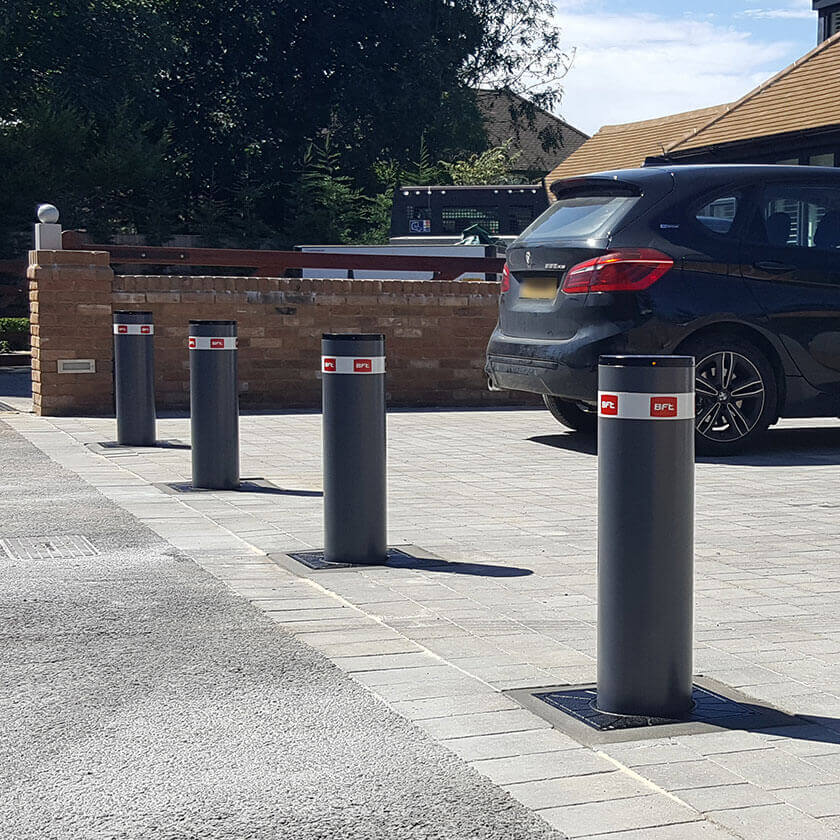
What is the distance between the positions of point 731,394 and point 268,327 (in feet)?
17.7

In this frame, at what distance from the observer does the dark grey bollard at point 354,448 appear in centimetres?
600

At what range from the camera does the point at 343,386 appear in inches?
236

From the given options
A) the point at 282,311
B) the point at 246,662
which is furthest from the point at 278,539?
the point at 282,311

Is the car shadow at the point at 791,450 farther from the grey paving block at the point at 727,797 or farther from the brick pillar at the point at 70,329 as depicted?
the grey paving block at the point at 727,797

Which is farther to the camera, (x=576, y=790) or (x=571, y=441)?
(x=571, y=441)

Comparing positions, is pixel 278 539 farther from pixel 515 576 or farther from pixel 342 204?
pixel 342 204

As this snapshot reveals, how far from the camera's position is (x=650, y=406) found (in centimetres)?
390

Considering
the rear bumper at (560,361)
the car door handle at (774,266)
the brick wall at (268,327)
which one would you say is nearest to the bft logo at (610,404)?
the rear bumper at (560,361)

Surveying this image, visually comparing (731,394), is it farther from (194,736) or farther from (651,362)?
(194,736)

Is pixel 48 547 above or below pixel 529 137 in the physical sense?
below

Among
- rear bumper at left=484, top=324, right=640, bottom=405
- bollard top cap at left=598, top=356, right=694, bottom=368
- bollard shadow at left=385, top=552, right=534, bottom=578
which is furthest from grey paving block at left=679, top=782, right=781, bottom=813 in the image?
rear bumper at left=484, top=324, right=640, bottom=405

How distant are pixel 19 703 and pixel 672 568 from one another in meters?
Answer: 1.93

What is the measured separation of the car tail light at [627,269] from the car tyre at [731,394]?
0.57 m

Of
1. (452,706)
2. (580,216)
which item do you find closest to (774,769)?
(452,706)
